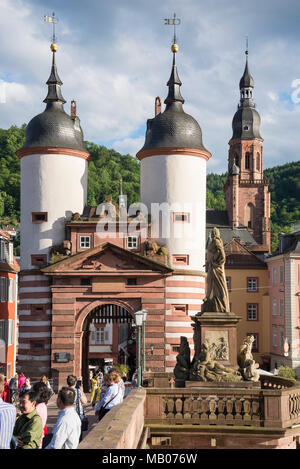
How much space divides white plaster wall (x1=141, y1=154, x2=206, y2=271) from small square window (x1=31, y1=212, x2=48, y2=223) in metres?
6.45

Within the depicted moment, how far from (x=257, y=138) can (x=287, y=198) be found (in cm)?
2546

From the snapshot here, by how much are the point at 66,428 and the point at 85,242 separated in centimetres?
3241

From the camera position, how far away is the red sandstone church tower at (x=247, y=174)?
99.9 m

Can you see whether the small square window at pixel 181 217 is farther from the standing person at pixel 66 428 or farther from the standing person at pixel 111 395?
the standing person at pixel 66 428

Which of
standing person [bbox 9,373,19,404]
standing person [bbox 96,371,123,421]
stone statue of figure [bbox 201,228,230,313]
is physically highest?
stone statue of figure [bbox 201,228,230,313]

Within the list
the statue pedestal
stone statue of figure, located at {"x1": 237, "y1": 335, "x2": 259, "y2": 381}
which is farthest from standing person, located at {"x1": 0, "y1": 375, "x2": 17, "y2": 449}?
the statue pedestal

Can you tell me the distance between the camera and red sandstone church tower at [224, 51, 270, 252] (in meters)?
99.9

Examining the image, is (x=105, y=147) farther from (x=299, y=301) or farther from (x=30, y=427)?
(x=30, y=427)

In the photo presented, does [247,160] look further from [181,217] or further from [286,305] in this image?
[181,217]

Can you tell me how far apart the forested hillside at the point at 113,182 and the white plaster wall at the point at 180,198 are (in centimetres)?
5761

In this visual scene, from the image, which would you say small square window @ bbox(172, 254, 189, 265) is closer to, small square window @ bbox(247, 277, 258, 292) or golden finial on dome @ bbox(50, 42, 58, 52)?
golden finial on dome @ bbox(50, 42, 58, 52)

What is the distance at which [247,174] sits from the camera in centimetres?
10744

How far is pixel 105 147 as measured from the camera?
128875 millimetres

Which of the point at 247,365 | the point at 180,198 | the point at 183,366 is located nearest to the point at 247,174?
the point at 180,198
